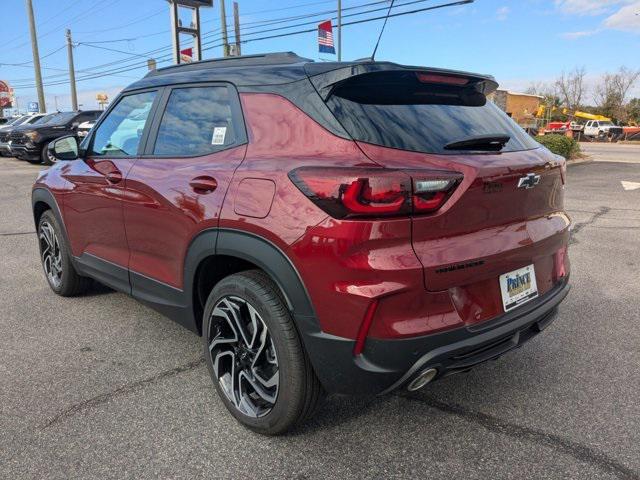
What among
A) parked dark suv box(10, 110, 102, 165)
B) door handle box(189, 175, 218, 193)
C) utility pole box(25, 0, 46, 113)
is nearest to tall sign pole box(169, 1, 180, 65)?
parked dark suv box(10, 110, 102, 165)

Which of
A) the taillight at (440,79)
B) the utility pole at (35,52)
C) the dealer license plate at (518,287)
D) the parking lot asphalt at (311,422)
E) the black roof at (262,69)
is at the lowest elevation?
the parking lot asphalt at (311,422)

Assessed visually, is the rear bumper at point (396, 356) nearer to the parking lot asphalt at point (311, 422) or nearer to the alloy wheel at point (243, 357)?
the alloy wheel at point (243, 357)

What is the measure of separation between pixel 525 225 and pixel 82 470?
228cm

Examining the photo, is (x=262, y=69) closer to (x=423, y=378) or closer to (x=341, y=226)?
(x=341, y=226)

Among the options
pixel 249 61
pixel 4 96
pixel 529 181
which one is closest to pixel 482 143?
pixel 529 181

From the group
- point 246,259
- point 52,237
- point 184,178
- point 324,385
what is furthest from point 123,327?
point 324,385

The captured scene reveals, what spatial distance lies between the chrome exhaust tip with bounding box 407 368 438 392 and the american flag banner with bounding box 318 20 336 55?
14173 mm

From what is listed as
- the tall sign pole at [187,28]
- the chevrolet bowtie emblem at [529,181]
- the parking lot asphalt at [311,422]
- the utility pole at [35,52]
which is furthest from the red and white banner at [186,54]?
the utility pole at [35,52]

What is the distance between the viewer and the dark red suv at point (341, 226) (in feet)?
6.70

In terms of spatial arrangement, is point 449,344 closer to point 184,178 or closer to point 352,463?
point 352,463

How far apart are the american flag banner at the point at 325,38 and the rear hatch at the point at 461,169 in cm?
1336

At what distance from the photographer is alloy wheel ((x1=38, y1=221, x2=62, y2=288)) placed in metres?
4.45

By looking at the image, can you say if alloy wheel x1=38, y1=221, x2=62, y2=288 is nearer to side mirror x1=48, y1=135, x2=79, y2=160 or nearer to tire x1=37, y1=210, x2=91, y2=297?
tire x1=37, y1=210, x2=91, y2=297

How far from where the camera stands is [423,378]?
2.19 m
